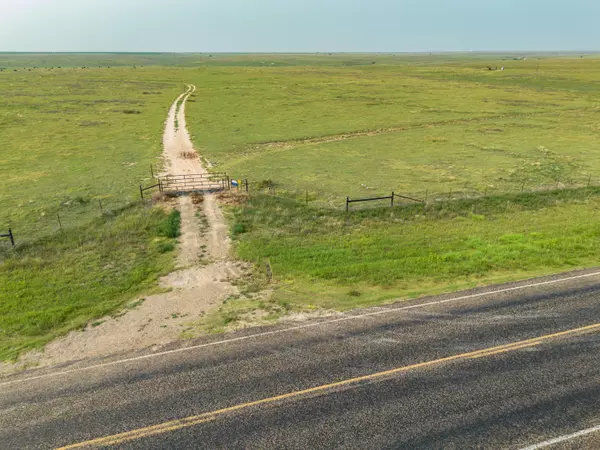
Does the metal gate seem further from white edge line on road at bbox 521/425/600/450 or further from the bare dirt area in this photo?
white edge line on road at bbox 521/425/600/450

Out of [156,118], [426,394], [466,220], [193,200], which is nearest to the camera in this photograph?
[426,394]

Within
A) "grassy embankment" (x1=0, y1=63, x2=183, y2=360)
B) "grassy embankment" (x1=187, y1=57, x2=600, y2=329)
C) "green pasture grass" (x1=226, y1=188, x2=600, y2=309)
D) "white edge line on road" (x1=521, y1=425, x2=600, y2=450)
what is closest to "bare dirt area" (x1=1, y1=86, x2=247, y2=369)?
"grassy embankment" (x1=0, y1=63, x2=183, y2=360)

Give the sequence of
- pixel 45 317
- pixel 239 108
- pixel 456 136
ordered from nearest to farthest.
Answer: pixel 45 317, pixel 456 136, pixel 239 108

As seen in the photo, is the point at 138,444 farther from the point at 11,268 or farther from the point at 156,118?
the point at 156,118

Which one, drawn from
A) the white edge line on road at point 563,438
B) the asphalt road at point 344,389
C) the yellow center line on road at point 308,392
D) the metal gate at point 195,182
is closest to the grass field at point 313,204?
the asphalt road at point 344,389

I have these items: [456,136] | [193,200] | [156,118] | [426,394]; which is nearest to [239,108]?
[156,118]

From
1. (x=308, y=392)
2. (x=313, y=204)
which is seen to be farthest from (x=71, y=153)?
(x=308, y=392)
